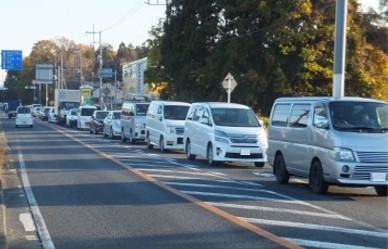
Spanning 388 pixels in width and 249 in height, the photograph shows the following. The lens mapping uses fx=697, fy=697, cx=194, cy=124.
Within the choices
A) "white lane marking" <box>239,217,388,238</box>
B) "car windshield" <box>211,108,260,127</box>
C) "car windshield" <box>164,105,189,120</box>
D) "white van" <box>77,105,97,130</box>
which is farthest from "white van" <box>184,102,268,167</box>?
"white van" <box>77,105,97,130</box>

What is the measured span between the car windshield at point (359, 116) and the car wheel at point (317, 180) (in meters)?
0.98

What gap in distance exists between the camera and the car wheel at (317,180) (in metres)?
14.5

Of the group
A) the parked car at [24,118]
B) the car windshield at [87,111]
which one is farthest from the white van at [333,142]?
the parked car at [24,118]

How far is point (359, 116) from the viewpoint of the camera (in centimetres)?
1476

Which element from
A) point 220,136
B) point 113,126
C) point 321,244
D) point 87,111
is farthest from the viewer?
point 87,111

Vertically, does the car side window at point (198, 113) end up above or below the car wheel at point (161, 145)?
above

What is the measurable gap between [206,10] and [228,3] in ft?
6.54

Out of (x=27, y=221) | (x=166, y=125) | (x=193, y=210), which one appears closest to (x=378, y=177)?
(x=193, y=210)

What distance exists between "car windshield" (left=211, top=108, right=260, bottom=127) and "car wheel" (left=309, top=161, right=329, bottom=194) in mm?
6928

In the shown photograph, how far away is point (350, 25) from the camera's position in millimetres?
39844

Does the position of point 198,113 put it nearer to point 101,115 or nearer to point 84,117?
point 101,115

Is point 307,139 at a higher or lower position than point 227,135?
higher

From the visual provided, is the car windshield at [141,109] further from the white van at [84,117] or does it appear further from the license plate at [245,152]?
the white van at [84,117]

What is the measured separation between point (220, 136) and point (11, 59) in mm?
39049
